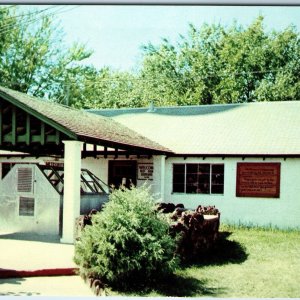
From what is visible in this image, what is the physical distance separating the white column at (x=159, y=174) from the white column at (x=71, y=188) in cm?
534

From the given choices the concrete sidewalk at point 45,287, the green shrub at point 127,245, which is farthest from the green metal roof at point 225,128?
the concrete sidewalk at point 45,287

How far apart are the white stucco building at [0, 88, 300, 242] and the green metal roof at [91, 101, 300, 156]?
33mm

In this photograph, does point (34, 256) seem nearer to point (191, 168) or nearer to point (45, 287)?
point (45, 287)

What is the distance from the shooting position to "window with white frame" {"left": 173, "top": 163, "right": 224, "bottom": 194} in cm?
→ 1536

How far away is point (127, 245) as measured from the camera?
7.53 meters

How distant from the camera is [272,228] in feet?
46.2

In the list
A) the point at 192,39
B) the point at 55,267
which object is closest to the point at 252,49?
the point at 192,39

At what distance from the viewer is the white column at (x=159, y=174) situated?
15.8 m

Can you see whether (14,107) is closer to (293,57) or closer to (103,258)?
(103,258)

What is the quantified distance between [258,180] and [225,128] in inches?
102

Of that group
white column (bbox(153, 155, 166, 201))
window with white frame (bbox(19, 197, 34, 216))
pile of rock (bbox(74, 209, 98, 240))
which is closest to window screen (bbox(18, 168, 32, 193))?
window with white frame (bbox(19, 197, 34, 216))

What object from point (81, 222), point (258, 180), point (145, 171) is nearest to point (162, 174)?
point (145, 171)

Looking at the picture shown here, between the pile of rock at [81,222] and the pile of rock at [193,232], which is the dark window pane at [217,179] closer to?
the pile of rock at [193,232]

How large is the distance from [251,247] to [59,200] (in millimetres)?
4961
